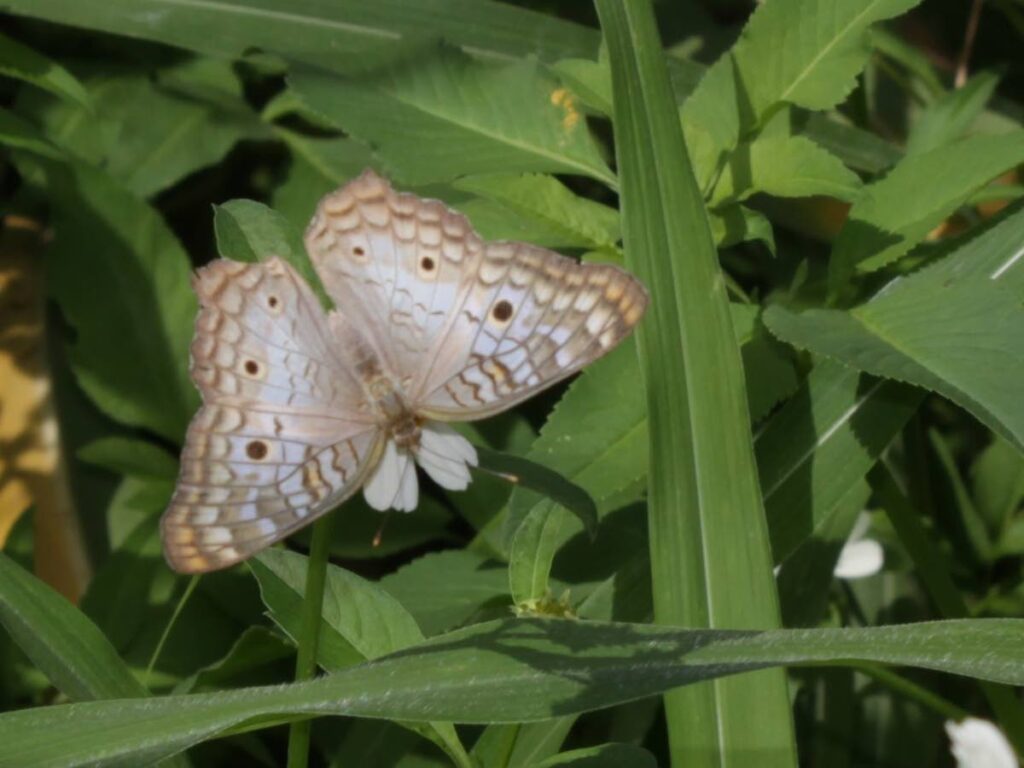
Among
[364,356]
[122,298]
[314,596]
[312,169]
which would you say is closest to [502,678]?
[314,596]

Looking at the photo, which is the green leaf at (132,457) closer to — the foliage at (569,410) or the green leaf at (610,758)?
the foliage at (569,410)

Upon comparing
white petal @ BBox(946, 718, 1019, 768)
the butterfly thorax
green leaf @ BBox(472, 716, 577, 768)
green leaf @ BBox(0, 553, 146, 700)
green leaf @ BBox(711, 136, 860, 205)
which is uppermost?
green leaf @ BBox(711, 136, 860, 205)

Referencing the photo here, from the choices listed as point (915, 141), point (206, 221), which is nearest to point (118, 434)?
point (206, 221)

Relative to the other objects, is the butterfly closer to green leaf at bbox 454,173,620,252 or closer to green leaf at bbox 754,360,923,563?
green leaf at bbox 454,173,620,252

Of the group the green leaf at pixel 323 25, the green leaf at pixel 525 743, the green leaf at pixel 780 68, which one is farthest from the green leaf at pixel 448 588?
the green leaf at pixel 323 25

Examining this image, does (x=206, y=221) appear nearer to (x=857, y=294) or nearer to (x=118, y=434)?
(x=118, y=434)

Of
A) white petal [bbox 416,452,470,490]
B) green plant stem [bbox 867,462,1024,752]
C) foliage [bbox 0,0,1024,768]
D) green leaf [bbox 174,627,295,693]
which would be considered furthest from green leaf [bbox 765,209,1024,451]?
green leaf [bbox 174,627,295,693]
